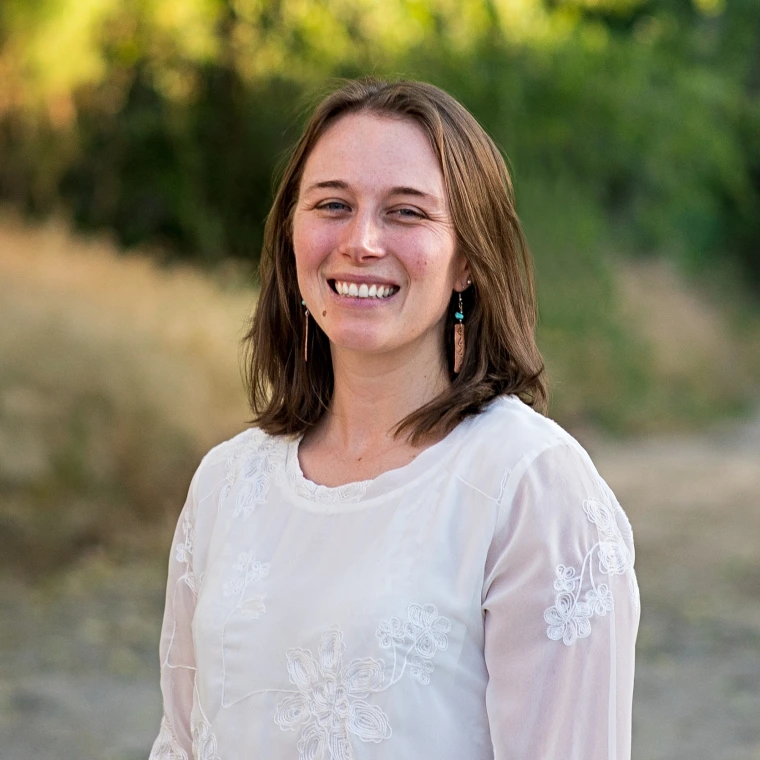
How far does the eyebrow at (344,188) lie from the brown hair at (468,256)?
0.05m

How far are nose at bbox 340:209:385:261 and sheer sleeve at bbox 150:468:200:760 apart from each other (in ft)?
1.71

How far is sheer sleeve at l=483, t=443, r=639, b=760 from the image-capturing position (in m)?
1.49

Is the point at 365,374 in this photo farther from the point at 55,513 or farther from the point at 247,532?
the point at 55,513

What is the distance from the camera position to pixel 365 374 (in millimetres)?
1817

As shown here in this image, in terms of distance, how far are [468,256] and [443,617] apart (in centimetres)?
54

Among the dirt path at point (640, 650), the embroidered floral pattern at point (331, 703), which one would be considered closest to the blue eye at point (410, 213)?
the embroidered floral pattern at point (331, 703)

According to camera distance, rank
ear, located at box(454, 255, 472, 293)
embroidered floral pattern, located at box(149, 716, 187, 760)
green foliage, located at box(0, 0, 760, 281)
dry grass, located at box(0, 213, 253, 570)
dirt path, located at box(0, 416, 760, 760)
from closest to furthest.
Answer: ear, located at box(454, 255, 472, 293)
embroidered floral pattern, located at box(149, 716, 187, 760)
dirt path, located at box(0, 416, 760, 760)
dry grass, located at box(0, 213, 253, 570)
green foliage, located at box(0, 0, 760, 281)

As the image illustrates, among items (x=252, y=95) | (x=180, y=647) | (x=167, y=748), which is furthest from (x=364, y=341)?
(x=252, y=95)

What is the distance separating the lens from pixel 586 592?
149 cm

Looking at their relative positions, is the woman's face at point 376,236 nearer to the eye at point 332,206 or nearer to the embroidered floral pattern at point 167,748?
the eye at point 332,206

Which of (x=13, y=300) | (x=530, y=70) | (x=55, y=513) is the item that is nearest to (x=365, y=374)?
(x=55, y=513)

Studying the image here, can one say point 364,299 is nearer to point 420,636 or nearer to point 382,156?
point 382,156

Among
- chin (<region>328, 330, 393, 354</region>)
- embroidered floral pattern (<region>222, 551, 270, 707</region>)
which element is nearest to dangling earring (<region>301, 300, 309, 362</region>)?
chin (<region>328, 330, 393, 354</region>)

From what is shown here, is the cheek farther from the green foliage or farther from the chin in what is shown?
the green foliage
